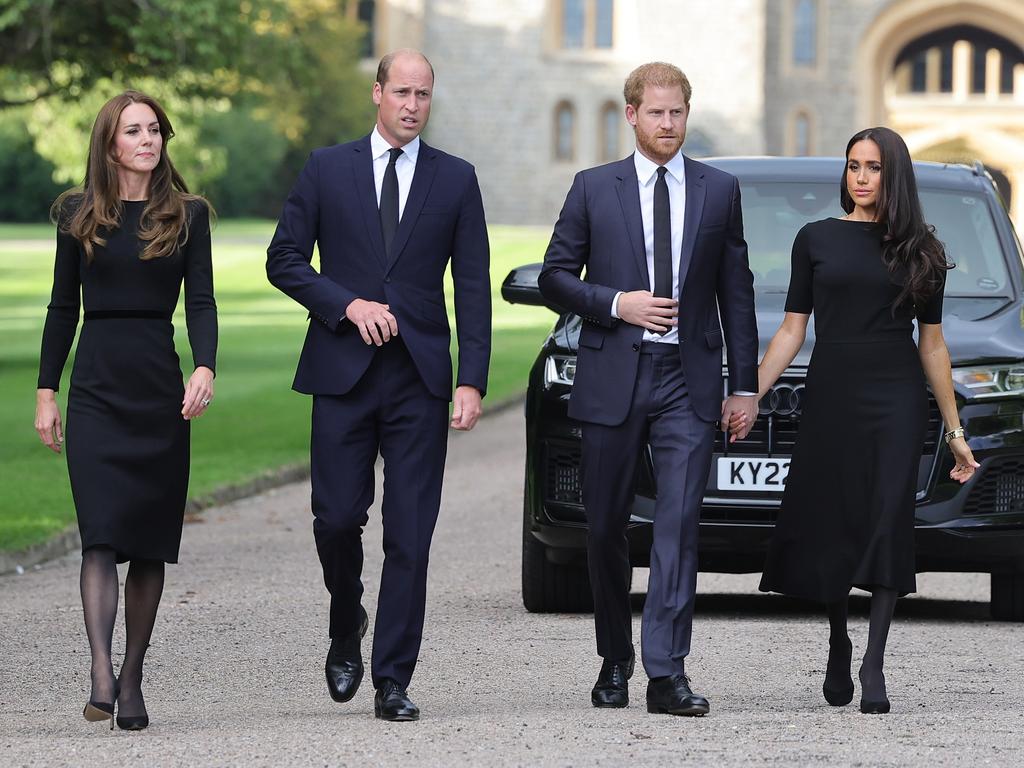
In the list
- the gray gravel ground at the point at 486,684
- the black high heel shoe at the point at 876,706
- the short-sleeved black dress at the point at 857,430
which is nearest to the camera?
the gray gravel ground at the point at 486,684

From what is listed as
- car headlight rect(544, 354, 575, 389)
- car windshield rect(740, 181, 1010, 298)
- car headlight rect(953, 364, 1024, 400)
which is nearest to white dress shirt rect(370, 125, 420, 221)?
car headlight rect(544, 354, 575, 389)

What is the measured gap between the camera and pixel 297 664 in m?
7.34

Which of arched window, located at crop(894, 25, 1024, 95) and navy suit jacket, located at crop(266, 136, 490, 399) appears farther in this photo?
arched window, located at crop(894, 25, 1024, 95)

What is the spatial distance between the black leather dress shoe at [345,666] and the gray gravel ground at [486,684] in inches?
2.9

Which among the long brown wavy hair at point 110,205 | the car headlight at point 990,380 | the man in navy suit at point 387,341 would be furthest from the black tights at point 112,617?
the car headlight at point 990,380

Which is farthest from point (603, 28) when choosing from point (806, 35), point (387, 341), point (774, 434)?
point (387, 341)

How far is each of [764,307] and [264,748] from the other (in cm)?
357

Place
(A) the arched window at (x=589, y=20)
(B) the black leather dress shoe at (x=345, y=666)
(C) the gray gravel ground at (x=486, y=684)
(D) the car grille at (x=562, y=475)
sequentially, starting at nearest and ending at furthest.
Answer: (C) the gray gravel ground at (x=486, y=684), (B) the black leather dress shoe at (x=345, y=666), (D) the car grille at (x=562, y=475), (A) the arched window at (x=589, y=20)

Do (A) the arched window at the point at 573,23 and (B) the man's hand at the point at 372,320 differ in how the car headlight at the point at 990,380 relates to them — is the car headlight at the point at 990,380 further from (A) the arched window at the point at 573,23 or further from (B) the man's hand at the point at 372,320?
(A) the arched window at the point at 573,23

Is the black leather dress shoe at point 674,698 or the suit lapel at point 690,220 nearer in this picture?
the black leather dress shoe at point 674,698

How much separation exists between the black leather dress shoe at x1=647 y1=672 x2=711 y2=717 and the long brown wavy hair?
6.21ft

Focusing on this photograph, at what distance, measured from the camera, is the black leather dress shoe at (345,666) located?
20.8 ft

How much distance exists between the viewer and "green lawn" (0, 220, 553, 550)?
13927mm

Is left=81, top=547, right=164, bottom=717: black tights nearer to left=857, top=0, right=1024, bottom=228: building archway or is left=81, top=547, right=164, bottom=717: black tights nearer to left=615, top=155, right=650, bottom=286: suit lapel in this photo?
left=615, top=155, right=650, bottom=286: suit lapel
